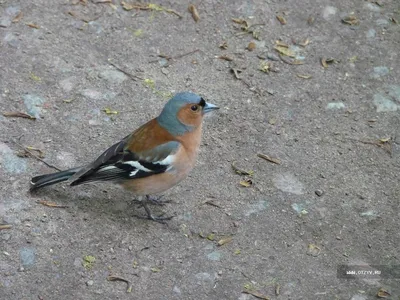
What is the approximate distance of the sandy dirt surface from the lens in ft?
16.9

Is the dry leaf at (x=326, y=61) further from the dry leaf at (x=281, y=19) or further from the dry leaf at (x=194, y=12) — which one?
the dry leaf at (x=194, y=12)

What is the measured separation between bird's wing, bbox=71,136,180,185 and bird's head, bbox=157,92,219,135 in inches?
7.3

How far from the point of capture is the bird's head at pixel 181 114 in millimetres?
5543

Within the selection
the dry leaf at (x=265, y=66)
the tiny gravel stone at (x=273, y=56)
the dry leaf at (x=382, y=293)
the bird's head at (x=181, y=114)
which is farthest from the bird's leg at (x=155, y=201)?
the tiny gravel stone at (x=273, y=56)

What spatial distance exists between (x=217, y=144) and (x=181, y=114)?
919 millimetres

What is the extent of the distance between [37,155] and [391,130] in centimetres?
320

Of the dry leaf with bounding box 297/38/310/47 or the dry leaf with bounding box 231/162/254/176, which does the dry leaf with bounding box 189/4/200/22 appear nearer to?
the dry leaf with bounding box 297/38/310/47

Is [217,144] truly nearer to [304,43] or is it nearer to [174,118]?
[174,118]

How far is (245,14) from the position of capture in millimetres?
7754

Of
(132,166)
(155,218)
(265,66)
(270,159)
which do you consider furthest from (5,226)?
(265,66)

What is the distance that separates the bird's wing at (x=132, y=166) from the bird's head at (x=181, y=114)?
0.18m

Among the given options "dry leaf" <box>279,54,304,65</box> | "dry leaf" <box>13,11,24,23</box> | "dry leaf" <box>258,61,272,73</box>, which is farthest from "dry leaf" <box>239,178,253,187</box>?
"dry leaf" <box>13,11,24,23</box>

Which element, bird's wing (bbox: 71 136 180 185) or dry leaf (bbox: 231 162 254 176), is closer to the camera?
bird's wing (bbox: 71 136 180 185)

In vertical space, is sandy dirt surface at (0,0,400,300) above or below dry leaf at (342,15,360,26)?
below
